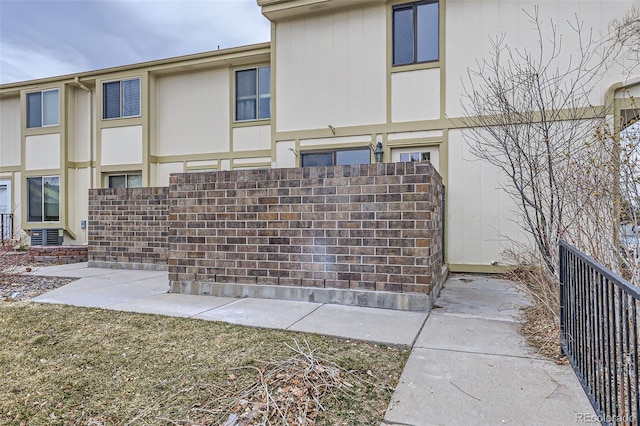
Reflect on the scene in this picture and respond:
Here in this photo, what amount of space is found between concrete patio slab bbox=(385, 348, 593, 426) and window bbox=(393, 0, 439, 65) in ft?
22.0

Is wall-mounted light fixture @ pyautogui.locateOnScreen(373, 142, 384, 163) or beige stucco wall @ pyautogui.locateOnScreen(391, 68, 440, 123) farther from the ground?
beige stucco wall @ pyautogui.locateOnScreen(391, 68, 440, 123)

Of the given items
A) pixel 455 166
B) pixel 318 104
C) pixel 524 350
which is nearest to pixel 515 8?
pixel 455 166

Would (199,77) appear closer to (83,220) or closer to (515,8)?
(83,220)

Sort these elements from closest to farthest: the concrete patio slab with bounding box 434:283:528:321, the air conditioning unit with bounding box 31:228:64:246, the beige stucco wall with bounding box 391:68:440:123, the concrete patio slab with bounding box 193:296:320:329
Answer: the concrete patio slab with bounding box 193:296:320:329 < the concrete patio slab with bounding box 434:283:528:321 < the beige stucco wall with bounding box 391:68:440:123 < the air conditioning unit with bounding box 31:228:64:246

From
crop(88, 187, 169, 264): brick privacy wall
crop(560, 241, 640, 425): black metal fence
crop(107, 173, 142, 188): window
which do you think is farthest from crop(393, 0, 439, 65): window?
crop(107, 173, 142, 188): window

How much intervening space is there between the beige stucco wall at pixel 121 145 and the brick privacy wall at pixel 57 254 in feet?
10.1

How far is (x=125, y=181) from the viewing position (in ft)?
38.3

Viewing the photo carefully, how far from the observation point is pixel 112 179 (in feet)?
39.1

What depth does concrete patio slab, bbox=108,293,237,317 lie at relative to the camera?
455 cm

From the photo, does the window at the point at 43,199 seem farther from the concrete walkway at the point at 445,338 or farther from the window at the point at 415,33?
the window at the point at 415,33

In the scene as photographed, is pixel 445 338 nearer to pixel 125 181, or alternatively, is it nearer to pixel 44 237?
pixel 125 181

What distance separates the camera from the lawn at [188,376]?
90.4 inches

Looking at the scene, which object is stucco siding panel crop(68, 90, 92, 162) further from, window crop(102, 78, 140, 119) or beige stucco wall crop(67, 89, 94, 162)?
window crop(102, 78, 140, 119)

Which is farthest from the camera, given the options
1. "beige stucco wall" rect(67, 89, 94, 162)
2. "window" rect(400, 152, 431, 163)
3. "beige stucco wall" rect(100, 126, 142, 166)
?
"beige stucco wall" rect(67, 89, 94, 162)
